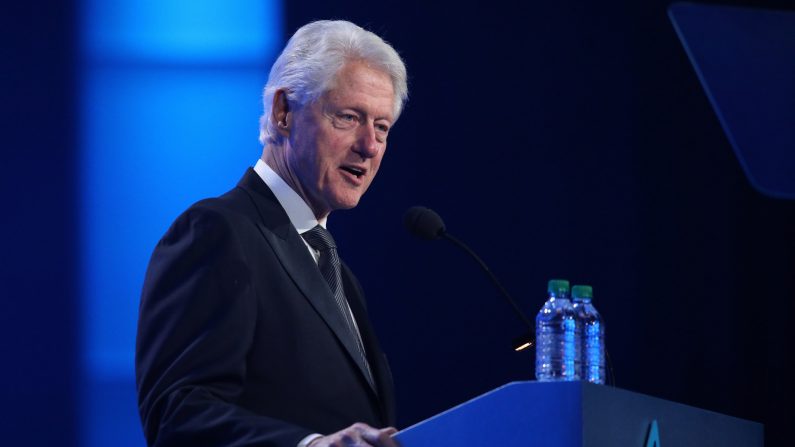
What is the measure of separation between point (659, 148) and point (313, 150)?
5.79 ft

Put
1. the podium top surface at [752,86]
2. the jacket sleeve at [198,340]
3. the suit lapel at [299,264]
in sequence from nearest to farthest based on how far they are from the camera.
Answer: the jacket sleeve at [198,340], the suit lapel at [299,264], the podium top surface at [752,86]

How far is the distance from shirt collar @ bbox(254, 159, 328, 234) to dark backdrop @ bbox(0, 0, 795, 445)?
121cm

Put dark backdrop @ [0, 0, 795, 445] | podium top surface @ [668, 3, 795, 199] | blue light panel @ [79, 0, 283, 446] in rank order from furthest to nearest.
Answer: podium top surface @ [668, 3, 795, 199] < dark backdrop @ [0, 0, 795, 445] < blue light panel @ [79, 0, 283, 446]

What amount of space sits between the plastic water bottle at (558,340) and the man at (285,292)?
0.35m

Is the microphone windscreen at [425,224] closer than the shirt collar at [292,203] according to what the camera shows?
No

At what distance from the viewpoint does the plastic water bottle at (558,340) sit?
2.29m

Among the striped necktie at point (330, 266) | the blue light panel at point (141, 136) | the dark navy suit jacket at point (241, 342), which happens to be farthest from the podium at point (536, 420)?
the blue light panel at point (141, 136)

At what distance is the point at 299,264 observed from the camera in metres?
2.02

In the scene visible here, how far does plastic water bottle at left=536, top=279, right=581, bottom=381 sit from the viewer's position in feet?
7.52

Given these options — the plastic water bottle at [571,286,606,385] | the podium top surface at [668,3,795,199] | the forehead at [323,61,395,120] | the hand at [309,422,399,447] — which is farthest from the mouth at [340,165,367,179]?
the podium top surface at [668,3,795,199]

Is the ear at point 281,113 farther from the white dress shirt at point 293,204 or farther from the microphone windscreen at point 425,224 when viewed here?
the microphone windscreen at point 425,224

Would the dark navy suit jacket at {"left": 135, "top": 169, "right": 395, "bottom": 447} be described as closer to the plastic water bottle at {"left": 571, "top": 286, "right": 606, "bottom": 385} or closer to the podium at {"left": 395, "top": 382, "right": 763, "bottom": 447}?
the podium at {"left": 395, "top": 382, "right": 763, "bottom": 447}

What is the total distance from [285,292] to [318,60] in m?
0.49

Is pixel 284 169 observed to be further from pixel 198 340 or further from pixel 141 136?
pixel 141 136
